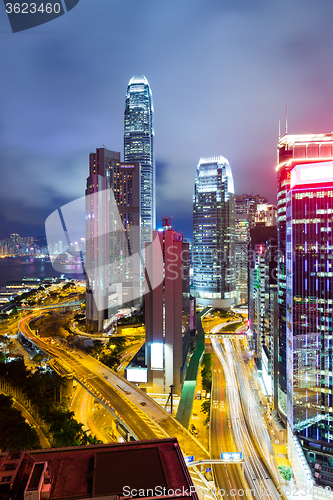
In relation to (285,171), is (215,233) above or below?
below

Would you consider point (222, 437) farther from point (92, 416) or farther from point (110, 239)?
point (110, 239)

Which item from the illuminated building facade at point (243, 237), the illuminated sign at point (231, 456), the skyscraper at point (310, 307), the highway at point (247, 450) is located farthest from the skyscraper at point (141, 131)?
the illuminated sign at point (231, 456)

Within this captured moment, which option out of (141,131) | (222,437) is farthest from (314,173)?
(141,131)

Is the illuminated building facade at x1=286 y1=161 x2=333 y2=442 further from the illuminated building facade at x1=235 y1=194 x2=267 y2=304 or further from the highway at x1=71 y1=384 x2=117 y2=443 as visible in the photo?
the illuminated building facade at x1=235 y1=194 x2=267 y2=304

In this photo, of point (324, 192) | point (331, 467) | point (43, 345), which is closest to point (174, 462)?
point (331, 467)

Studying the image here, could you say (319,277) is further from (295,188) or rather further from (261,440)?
(261,440)

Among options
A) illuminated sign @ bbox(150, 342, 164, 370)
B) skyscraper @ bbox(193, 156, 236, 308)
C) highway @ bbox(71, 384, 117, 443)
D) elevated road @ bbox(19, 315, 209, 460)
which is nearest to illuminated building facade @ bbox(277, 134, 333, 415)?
elevated road @ bbox(19, 315, 209, 460)
